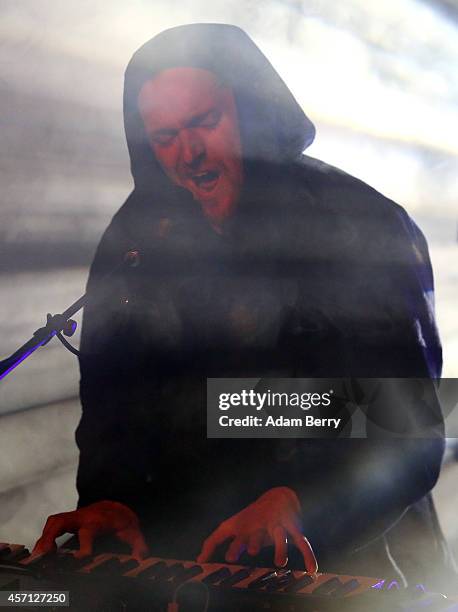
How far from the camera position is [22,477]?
174cm

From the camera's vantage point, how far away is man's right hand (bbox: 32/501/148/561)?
171 centimetres

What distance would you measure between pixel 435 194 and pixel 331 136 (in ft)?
0.98

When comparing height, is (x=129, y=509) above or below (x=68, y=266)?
below

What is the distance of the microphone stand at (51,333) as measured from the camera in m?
1.76

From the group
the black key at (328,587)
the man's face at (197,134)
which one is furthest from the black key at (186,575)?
the man's face at (197,134)

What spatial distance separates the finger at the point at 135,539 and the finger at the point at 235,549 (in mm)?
196

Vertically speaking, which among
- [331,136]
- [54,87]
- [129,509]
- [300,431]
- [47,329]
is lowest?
[129,509]

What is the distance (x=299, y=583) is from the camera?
1.22 metres

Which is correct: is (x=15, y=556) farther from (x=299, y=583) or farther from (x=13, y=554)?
(x=299, y=583)

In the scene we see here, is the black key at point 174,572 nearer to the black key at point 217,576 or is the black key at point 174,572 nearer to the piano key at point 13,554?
the black key at point 217,576

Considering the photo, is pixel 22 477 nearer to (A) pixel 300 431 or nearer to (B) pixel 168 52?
(A) pixel 300 431

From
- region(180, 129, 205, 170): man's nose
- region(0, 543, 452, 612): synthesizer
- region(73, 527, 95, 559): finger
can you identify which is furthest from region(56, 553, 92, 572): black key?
region(180, 129, 205, 170): man's nose

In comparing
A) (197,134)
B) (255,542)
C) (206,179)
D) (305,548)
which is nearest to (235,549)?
(255,542)

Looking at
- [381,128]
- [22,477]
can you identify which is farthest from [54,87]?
[22,477]
